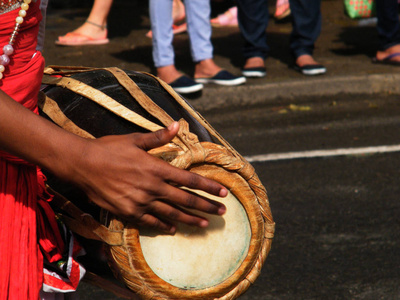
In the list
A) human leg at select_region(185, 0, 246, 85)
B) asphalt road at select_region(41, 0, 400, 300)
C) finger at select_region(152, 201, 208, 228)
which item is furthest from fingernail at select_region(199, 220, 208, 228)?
human leg at select_region(185, 0, 246, 85)

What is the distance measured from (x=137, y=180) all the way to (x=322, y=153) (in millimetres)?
3398

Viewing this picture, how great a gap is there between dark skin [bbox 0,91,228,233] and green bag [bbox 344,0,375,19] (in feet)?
16.9

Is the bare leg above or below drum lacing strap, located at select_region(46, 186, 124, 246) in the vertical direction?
below

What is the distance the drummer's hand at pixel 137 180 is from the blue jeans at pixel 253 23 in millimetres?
4685

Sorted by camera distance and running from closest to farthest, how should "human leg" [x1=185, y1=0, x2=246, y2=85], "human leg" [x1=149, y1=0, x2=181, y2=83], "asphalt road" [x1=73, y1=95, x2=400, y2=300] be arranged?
1. "asphalt road" [x1=73, y1=95, x2=400, y2=300]
2. "human leg" [x1=149, y1=0, x2=181, y2=83]
3. "human leg" [x1=185, y1=0, x2=246, y2=85]

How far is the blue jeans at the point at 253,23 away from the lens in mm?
5832

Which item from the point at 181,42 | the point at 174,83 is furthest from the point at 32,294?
the point at 181,42

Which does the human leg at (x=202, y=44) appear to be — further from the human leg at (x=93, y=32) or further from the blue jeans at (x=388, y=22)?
the blue jeans at (x=388, y=22)

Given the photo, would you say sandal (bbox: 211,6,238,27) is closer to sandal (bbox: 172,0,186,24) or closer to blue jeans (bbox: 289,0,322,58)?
sandal (bbox: 172,0,186,24)

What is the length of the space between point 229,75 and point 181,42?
1691 mm

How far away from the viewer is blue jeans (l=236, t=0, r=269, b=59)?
19.1 ft

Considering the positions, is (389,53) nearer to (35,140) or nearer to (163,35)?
(163,35)

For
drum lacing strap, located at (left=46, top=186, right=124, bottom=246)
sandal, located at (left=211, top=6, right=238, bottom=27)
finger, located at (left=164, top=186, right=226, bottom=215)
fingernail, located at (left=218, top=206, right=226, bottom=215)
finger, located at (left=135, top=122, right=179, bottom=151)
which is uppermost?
finger, located at (left=135, top=122, right=179, bottom=151)

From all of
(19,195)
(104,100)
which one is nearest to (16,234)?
(19,195)
